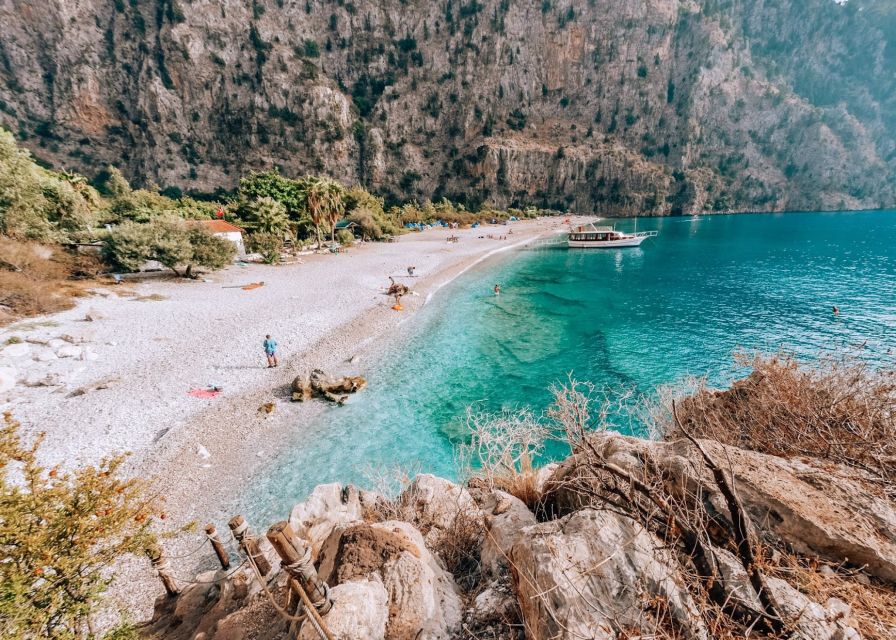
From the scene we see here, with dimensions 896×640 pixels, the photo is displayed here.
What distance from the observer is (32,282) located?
17609 millimetres

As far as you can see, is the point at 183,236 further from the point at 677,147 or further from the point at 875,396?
the point at 677,147

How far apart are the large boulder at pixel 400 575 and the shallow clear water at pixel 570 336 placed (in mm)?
6064

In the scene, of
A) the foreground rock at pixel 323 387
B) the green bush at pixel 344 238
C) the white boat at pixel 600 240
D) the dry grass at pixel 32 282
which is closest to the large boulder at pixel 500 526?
the foreground rock at pixel 323 387

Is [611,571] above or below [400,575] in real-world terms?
above

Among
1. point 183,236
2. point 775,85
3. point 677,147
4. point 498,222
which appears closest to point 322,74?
point 498,222

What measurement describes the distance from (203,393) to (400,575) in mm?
12521

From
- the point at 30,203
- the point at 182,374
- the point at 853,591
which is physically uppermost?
the point at 30,203

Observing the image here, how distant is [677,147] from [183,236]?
391 ft

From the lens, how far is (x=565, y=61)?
97812 millimetres

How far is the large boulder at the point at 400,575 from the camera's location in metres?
3.03

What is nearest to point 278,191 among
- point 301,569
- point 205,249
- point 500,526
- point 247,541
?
point 205,249

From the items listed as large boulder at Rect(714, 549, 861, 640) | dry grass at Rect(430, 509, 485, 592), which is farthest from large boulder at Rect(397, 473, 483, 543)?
large boulder at Rect(714, 549, 861, 640)

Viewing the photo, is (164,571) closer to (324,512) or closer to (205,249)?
(324,512)

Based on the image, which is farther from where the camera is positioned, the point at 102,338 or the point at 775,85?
the point at 775,85
